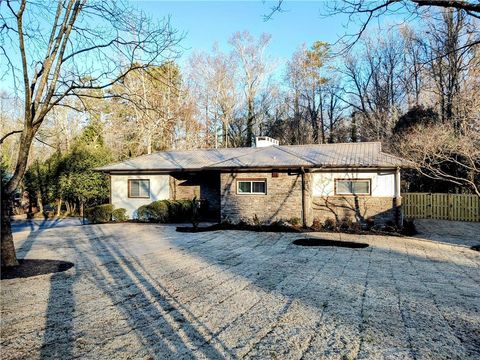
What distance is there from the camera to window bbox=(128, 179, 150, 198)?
1794 cm

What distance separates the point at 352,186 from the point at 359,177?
485mm

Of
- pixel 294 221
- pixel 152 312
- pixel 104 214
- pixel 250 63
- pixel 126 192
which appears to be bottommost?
pixel 152 312

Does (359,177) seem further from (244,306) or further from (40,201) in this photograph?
(40,201)

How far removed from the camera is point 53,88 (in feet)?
26.4

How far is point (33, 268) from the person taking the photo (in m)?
7.30

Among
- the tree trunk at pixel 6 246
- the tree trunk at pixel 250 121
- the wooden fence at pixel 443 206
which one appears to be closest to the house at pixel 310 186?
the wooden fence at pixel 443 206

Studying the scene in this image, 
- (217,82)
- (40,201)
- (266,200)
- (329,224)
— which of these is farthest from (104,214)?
(217,82)

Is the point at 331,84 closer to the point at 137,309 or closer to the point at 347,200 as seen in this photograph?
the point at 347,200

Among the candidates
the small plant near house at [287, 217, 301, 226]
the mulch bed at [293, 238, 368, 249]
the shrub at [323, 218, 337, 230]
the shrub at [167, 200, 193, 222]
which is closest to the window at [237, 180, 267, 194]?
the small plant near house at [287, 217, 301, 226]

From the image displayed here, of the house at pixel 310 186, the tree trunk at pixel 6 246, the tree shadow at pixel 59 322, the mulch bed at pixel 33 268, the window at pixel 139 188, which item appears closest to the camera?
the tree shadow at pixel 59 322

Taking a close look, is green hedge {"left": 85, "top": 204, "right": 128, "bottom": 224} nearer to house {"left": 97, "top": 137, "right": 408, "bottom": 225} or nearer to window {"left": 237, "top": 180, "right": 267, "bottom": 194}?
house {"left": 97, "top": 137, "right": 408, "bottom": 225}

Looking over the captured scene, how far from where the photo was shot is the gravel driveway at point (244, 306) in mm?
3766

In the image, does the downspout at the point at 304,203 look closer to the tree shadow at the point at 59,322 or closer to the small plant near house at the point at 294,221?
the small plant near house at the point at 294,221

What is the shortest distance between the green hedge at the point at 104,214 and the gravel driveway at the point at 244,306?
7388mm
